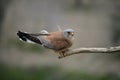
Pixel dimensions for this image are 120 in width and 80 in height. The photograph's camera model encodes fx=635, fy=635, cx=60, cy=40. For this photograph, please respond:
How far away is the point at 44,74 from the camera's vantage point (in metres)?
6.09

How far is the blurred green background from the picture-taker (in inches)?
237

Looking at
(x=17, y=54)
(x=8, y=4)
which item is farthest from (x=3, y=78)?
(x=8, y=4)

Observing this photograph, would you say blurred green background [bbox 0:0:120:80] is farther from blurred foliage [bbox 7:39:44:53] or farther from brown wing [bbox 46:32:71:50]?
brown wing [bbox 46:32:71:50]

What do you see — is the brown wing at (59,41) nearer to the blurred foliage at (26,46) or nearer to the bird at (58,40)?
the bird at (58,40)

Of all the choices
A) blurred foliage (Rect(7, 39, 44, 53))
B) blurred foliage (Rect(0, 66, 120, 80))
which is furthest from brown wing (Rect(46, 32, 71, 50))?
blurred foliage (Rect(7, 39, 44, 53))

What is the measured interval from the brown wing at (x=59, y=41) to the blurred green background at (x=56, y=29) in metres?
1.97

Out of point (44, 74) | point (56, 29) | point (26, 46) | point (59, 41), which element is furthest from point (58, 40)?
point (26, 46)

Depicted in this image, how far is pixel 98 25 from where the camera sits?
6.25 metres

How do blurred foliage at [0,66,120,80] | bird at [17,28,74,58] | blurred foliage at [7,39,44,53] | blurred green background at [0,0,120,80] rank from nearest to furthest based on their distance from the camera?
bird at [17,28,74,58]
blurred foliage at [0,66,120,80]
blurred green background at [0,0,120,80]
blurred foliage at [7,39,44,53]

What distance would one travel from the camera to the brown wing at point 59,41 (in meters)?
3.84

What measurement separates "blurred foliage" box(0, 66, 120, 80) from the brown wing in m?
1.88

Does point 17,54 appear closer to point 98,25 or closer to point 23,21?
point 23,21

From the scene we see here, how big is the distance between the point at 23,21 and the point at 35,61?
429mm

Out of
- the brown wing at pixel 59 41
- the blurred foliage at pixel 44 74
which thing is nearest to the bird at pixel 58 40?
the brown wing at pixel 59 41
